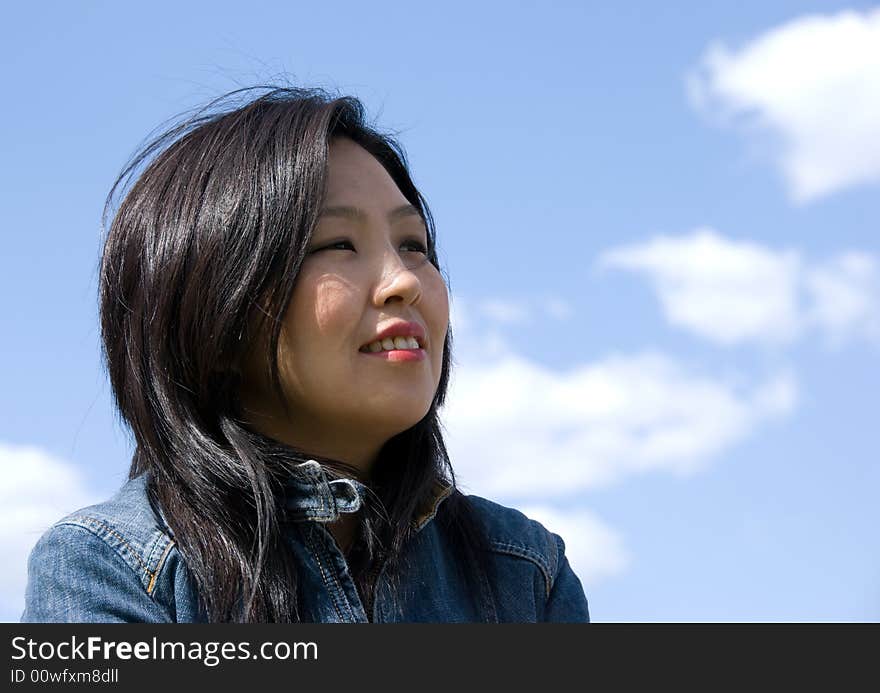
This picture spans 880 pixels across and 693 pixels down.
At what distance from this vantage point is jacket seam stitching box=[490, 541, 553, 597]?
327 cm

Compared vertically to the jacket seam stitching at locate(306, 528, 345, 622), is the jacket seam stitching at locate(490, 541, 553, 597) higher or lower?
higher

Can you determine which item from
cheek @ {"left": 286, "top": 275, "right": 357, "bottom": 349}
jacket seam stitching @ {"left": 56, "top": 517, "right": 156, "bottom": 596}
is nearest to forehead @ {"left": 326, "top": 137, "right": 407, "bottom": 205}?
cheek @ {"left": 286, "top": 275, "right": 357, "bottom": 349}

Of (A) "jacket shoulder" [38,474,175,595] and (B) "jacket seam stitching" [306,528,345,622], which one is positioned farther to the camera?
(B) "jacket seam stitching" [306,528,345,622]

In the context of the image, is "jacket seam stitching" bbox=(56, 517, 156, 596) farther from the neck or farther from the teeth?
the teeth

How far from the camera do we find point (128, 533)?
2.73 m

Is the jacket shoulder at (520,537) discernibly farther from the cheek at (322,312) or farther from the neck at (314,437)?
the cheek at (322,312)

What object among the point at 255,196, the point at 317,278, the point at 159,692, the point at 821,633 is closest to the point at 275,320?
the point at 317,278

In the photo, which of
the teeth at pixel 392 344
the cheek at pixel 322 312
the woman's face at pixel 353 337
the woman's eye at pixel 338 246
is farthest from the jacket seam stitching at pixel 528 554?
the woman's eye at pixel 338 246

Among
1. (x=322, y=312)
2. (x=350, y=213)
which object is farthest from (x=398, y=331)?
(x=350, y=213)

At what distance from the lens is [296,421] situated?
2957 mm

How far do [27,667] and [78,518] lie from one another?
36 cm

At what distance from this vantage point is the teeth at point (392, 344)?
2881mm

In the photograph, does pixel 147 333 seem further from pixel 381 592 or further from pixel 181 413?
pixel 381 592

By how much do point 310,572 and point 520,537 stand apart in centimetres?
73
